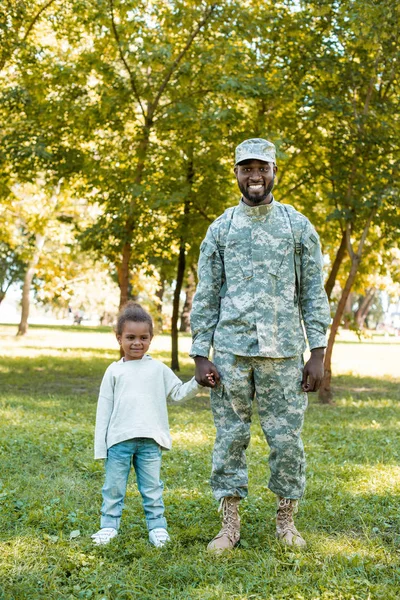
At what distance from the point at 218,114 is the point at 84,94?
3.02 m

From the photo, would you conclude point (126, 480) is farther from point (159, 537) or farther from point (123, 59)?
Answer: point (123, 59)

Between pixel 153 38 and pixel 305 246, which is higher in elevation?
pixel 153 38

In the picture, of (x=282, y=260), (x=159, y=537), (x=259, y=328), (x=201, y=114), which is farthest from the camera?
(x=201, y=114)

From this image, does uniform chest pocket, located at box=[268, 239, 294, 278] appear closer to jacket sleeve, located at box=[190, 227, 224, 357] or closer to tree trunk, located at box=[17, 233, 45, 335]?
jacket sleeve, located at box=[190, 227, 224, 357]

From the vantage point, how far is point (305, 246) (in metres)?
4.55

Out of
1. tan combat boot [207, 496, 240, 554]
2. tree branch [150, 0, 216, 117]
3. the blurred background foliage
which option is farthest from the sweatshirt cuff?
tree branch [150, 0, 216, 117]

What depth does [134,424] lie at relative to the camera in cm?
462

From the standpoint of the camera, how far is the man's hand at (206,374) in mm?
4441

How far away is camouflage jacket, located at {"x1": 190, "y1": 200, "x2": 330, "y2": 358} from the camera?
175 inches

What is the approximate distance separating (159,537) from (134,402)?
2.75 feet

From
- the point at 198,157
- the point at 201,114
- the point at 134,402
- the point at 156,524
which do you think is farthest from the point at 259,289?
the point at 198,157

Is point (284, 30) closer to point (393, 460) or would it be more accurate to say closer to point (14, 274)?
point (393, 460)

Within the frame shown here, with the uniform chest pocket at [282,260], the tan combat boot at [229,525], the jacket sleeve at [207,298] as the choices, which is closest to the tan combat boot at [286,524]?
the tan combat boot at [229,525]

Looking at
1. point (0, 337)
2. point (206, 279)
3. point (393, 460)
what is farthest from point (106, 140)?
point (0, 337)
